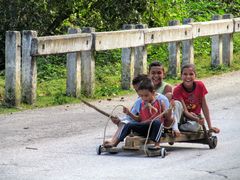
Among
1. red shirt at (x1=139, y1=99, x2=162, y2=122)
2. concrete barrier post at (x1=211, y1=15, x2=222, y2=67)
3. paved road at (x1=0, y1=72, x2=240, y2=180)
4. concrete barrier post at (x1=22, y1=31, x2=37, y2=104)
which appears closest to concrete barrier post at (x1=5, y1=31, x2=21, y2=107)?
concrete barrier post at (x1=22, y1=31, x2=37, y2=104)

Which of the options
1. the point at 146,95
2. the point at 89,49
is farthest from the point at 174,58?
the point at 146,95

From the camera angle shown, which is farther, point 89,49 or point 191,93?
point 89,49

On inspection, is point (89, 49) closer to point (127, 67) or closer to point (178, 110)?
point (127, 67)

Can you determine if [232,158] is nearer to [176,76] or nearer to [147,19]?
[176,76]

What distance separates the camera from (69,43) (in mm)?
15367

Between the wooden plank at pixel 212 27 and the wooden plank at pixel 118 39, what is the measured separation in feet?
8.06

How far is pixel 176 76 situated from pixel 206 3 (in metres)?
8.69

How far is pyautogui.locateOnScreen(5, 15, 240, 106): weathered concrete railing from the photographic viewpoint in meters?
14.6

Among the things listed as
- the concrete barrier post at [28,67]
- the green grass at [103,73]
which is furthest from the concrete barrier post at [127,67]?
the concrete barrier post at [28,67]

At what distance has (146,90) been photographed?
10.9 metres

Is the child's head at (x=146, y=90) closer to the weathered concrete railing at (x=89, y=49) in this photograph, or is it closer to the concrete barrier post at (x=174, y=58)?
the weathered concrete railing at (x=89, y=49)

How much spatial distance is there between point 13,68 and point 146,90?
159 inches

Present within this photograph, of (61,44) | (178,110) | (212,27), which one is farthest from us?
(212,27)

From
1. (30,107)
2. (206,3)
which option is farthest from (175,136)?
(206,3)
